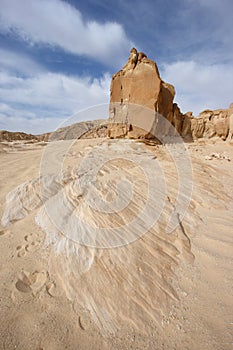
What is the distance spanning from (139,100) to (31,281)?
23.6ft

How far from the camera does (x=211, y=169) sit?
3973mm

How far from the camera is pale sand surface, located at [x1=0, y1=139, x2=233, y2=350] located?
1.09 metres

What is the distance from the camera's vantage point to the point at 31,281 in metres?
1.43

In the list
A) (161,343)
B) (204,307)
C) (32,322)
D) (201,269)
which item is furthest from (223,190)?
(32,322)

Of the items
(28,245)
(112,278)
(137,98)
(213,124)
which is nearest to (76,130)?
(137,98)

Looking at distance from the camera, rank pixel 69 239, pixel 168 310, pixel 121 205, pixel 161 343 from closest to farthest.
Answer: pixel 161 343, pixel 168 310, pixel 69 239, pixel 121 205

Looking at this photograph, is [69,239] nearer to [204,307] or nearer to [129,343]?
[129,343]

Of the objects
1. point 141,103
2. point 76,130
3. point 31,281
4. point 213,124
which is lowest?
point 31,281

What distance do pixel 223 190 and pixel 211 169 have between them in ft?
3.60

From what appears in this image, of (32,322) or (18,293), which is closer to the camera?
(32,322)

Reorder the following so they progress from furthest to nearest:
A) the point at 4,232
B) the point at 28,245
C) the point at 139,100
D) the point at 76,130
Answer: the point at 76,130
the point at 139,100
the point at 4,232
the point at 28,245

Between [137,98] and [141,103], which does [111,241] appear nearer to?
[141,103]

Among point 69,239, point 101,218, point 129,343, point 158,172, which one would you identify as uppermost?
point 158,172

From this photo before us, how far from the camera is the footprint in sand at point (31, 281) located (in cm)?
135
